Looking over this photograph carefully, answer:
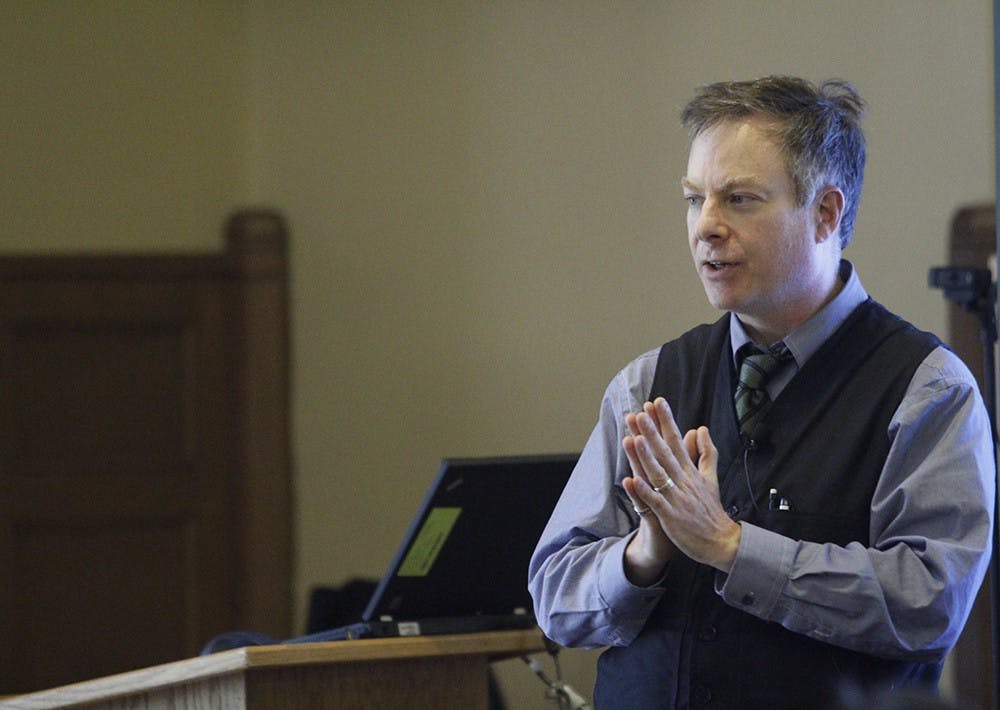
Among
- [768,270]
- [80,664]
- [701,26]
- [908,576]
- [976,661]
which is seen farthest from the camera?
[80,664]

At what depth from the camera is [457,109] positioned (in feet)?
14.6

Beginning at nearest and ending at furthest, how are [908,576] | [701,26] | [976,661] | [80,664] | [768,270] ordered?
1. [908,576]
2. [768,270]
3. [976,661]
4. [701,26]
5. [80,664]

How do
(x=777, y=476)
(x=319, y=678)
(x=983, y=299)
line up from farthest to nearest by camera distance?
(x=983, y=299) → (x=319, y=678) → (x=777, y=476)

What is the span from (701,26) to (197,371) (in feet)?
6.39

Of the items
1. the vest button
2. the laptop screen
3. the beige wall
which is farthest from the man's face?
the beige wall

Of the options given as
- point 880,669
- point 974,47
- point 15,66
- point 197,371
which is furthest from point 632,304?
point 880,669

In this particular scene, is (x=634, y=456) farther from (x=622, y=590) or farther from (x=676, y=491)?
(x=622, y=590)

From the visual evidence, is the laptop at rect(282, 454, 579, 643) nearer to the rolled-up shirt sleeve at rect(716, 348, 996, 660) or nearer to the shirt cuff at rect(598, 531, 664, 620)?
the shirt cuff at rect(598, 531, 664, 620)

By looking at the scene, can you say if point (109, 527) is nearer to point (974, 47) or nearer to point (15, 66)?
point (15, 66)

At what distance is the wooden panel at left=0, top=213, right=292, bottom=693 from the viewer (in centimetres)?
446

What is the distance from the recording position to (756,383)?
6.28 feet

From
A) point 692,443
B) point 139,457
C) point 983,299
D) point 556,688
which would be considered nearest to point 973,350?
point 983,299

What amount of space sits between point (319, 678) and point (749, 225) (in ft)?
3.31

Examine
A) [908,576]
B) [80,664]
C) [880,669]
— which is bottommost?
[80,664]
